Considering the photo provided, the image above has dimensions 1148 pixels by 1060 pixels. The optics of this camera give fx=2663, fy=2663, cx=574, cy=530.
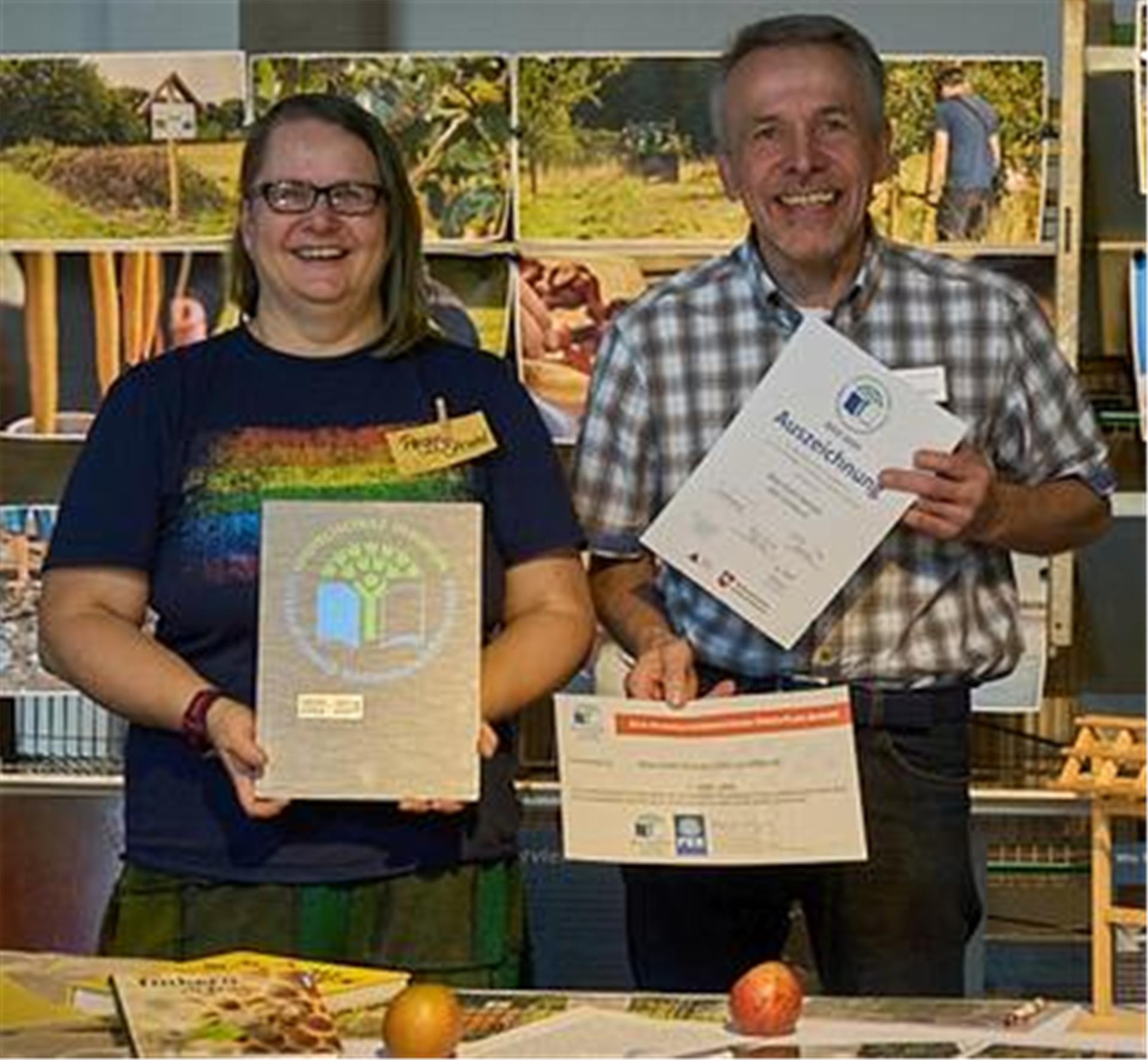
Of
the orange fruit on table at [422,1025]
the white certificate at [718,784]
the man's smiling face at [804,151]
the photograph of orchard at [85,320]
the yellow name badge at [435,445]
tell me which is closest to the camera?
the orange fruit on table at [422,1025]

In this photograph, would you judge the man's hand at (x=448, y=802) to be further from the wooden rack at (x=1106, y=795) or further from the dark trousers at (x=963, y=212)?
the dark trousers at (x=963, y=212)

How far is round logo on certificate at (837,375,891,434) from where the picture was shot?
2.67 metres

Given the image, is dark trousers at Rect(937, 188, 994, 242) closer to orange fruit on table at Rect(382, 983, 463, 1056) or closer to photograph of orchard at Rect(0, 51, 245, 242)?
photograph of orchard at Rect(0, 51, 245, 242)

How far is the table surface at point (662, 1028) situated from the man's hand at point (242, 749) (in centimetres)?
22

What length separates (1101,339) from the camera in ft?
14.2

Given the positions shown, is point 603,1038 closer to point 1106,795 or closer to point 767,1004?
Result: point 767,1004

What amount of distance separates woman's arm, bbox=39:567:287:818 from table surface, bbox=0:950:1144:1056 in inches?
9.4

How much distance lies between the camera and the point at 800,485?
272 centimetres

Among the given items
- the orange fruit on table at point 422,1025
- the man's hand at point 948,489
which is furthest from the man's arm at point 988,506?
the orange fruit on table at point 422,1025

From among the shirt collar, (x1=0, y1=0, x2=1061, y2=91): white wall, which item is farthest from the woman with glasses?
(x1=0, y1=0, x2=1061, y2=91): white wall

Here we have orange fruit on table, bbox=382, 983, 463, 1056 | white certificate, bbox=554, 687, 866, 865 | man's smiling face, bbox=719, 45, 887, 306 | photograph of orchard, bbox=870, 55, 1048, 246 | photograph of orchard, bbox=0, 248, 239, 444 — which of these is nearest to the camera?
orange fruit on table, bbox=382, 983, 463, 1056

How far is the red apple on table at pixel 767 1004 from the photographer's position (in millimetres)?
2199

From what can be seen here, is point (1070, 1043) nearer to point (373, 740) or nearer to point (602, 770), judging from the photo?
point (602, 770)

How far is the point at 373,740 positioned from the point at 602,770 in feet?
0.72
